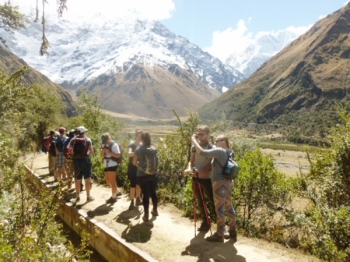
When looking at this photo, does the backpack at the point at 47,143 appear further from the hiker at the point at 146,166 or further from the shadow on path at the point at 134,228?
the hiker at the point at 146,166

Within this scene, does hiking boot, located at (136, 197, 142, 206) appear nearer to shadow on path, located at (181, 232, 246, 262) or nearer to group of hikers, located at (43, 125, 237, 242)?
group of hikers, located at (43, 125, 237, 242)

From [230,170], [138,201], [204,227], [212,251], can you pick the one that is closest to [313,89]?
[138,201]

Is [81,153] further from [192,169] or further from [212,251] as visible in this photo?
[212,251]

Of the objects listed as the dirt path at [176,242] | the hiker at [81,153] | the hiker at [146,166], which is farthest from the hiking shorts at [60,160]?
the hiker at [146,166]

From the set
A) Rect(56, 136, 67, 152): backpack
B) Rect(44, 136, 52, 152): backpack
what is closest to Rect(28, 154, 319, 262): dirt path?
Rect(56, 136, 67, 152): backpack

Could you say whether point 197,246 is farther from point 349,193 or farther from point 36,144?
point 36,144

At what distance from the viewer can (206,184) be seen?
6348 millimetres

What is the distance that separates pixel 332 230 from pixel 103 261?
15.8ft

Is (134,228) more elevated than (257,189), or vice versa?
(257,189)

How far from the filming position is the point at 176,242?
6297 mm

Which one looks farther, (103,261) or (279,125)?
(279,125)

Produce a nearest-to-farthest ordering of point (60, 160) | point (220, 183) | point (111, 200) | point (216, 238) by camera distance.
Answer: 1. point (220, 183)
2. point (216, 238)
3. point (111, 200)
4. point (60, 160)

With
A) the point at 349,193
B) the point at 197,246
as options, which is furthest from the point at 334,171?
the point at 197,246

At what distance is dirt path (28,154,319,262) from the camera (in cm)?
559
